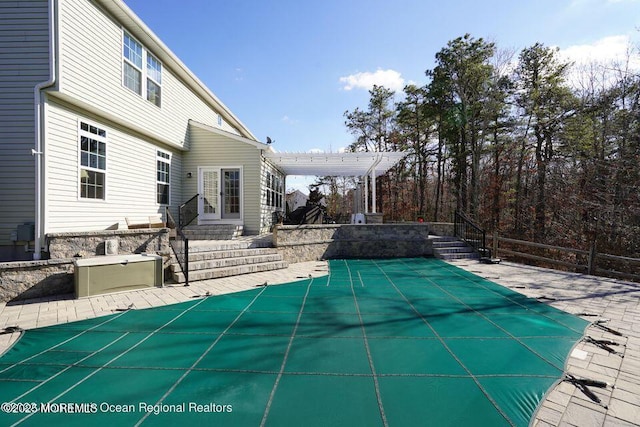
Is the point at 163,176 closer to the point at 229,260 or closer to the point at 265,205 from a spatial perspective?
the point at 265,205

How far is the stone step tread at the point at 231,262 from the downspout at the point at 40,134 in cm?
236

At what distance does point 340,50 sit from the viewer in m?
11.8

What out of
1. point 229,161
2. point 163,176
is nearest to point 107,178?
point 163,176

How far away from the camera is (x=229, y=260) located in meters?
7.16

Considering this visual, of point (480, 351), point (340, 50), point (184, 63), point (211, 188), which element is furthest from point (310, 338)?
point (340, 50)

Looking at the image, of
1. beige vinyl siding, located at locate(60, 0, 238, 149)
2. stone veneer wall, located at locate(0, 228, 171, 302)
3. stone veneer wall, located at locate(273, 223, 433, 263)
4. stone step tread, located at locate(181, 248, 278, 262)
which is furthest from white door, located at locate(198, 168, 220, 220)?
stone veneer wall, located at locate(0, 228, 171, 302)

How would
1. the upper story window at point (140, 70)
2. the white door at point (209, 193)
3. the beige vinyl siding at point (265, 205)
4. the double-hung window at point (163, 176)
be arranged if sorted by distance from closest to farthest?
the upper story window at point (140, 70), the double-hung window at point (163, 176), the white door at point (209, 193), the beige vinyl siding at point (265, 205)

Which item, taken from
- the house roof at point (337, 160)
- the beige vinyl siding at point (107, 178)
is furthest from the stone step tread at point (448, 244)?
the beige vinyl siding at point (107, 178)

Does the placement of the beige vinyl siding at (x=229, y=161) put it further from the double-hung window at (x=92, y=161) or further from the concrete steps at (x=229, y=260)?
the double-hung window at (x=92, y=161)

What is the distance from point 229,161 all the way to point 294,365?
856 centimetres

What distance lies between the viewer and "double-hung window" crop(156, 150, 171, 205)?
29.8 ft

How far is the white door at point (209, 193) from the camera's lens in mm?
10281

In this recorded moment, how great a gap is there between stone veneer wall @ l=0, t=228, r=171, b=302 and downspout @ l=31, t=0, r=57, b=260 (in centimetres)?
27

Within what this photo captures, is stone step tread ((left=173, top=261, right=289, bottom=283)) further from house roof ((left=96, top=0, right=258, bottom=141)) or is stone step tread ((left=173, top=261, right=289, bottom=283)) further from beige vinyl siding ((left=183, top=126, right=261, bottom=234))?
house roof ((left=96, top=0, right=258, bottom=141))
